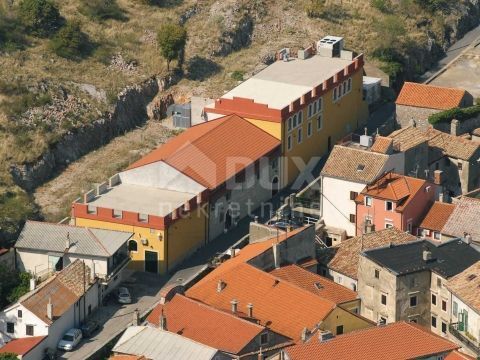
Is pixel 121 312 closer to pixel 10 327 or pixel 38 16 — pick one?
pixel 10 327

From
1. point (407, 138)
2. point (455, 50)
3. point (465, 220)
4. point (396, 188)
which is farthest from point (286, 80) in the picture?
point (455, 50)

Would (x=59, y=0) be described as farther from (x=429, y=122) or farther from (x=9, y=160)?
(x=429, y=122)

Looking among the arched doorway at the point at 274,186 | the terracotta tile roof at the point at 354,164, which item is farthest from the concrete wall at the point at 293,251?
the arched doorway at the point at 274,186

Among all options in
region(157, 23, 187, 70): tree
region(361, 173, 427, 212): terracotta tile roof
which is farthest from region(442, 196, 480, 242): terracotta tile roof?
region(157, 23, 187, 70): tree

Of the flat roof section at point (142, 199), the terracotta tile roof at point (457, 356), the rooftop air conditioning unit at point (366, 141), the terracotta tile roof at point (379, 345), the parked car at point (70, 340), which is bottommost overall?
the parked car at point (70, 340)

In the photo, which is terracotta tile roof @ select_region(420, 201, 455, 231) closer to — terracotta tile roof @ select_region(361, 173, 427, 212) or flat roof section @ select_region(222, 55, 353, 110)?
terracotta tile roof @ select_region(361, 173, 427, 212)

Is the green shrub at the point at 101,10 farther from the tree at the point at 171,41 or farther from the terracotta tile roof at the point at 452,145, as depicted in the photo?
the terracotta tile roof at the point at 452,145

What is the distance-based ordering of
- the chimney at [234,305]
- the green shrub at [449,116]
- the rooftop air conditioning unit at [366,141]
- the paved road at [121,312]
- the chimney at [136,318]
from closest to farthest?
1. the chimney at [234,305]
2. the paved road at [121,312]
3. the chimney at [136,318]
4. the rooftop air conditioning unit at [366,141]
5. the green shrub at [449,116]
